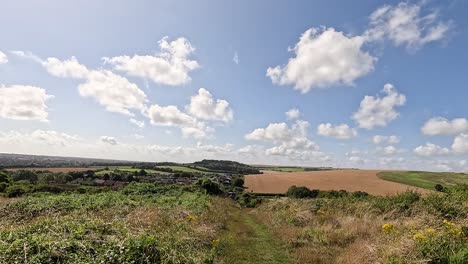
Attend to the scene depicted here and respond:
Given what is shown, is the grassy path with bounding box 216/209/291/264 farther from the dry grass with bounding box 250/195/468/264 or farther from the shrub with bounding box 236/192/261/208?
the shrub with bounding box 236/192/261/208

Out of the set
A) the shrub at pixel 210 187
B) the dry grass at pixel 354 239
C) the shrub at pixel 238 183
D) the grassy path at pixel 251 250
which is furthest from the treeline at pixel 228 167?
the grassy path at pixel 251 250

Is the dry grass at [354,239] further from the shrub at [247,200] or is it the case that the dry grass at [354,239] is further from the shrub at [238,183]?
the shrub at [238,183]

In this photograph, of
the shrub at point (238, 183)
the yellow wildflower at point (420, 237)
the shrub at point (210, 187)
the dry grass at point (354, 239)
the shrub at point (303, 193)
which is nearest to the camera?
the yellow wildflower at point (420, 237)

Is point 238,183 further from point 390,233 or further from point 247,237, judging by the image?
point 390,233

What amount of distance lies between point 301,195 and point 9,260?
52.3 metres

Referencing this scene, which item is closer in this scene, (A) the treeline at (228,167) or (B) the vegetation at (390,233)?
(B) the vegetation at (390,233)

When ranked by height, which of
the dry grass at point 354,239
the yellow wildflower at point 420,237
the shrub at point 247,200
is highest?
the yellow wildflower at point 420,237

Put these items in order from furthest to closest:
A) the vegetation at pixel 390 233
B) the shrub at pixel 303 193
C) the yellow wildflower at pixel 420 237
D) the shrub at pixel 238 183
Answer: the shrub at pixel 238 183
the shrub at pixel 303 193
the yellow wildflower at pixel 420 237
the vegetation at pixel 390 233

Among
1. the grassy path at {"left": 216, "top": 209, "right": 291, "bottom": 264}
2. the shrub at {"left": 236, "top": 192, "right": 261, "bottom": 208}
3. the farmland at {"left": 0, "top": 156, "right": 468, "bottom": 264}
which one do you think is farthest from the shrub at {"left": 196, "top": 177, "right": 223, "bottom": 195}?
the grassy path at {"left": 216, "top": 209, "right": 291, "bottom": 264}

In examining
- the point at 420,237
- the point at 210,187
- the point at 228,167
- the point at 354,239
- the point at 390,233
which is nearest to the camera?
the point at 420,237

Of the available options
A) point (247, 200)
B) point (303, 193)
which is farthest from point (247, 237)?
point (303, 193)

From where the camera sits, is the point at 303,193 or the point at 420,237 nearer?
the point at 420,237

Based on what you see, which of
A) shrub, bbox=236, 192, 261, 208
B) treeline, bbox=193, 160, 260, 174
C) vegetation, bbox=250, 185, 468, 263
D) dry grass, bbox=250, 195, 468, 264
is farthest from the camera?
treeline, bbox=193, 160, 260, 174

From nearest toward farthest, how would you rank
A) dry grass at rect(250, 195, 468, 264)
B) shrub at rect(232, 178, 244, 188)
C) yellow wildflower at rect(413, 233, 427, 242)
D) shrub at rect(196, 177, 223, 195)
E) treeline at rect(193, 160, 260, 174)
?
yellow wildflower at rect(413, 233, 427, 242) < dry grass at rect(250, 195, 468, 264) < shrub at rect(196, 177, 223, 195) < shrub at rect(232, 178, 244, 188) < treeline at rect(193, 160, 260, 174)
